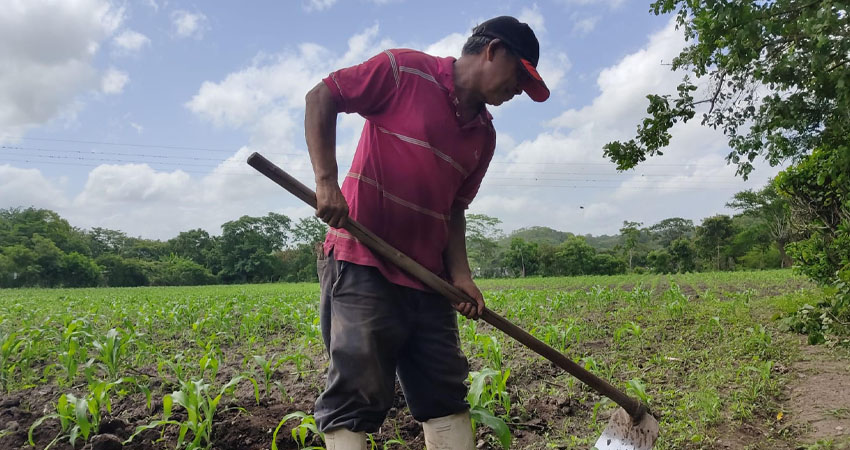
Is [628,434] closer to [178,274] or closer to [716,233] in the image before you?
[716,233]

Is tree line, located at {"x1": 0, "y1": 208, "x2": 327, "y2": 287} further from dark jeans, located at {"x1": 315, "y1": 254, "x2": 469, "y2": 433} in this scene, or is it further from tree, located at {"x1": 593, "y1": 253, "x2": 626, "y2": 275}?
dark jeans, located at {"x1": 315, "y1": 254, "x2": 469, "y2": 433}

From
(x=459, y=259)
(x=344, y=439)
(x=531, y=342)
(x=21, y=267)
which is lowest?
(x=344, y=439)

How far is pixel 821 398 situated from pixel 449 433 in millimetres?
2785

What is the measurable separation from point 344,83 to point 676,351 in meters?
4.24

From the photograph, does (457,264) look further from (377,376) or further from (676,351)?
(676,351)

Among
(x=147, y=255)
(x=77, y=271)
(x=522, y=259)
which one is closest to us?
(x=77, y=271)

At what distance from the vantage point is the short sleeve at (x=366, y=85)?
1675 mm

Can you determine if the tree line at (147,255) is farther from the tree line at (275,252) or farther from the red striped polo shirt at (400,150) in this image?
the red striped polo shirt at (400,150)

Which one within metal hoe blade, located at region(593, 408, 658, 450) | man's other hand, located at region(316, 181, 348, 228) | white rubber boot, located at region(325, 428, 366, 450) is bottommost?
metal hoe blade, located at region(593, 408, 658, 450)

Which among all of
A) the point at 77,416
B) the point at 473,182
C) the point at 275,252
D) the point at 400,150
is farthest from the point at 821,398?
the point at 275,252

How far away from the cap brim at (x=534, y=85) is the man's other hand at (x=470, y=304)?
31.0 inches

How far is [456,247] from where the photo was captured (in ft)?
7.00

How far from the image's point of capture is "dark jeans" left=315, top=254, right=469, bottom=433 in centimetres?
164

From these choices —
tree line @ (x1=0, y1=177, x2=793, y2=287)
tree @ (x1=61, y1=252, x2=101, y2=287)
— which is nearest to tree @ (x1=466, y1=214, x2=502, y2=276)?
tree line @ (x1=0, y1=177, x2=793, y2=287)
